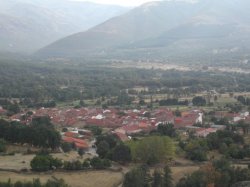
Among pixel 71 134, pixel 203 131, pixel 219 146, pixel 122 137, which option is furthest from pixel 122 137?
pixel 219 146

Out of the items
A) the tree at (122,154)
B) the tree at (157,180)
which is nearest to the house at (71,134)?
the tree at (122,154)

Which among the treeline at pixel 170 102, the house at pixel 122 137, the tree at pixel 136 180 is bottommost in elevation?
the house at pixel 122 137

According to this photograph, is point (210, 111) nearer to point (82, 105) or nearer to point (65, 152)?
point (82, 105)

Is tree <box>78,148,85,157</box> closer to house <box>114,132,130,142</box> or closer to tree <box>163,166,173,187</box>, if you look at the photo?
house <box>114,132,130,142</box>

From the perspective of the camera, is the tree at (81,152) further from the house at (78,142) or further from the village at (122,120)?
the village at (122,120)

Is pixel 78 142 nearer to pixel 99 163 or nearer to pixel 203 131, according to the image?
pixel 99 163

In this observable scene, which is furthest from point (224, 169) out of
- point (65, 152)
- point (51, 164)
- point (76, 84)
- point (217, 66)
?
point (217, 66)
